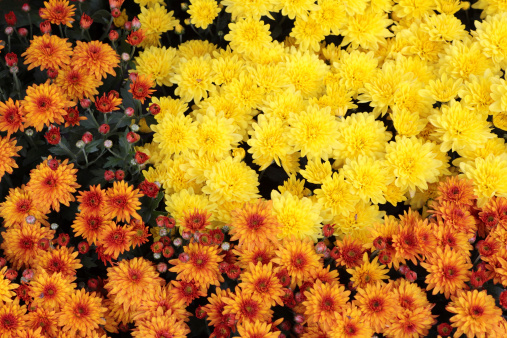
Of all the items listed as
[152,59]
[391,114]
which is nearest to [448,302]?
[391,114]

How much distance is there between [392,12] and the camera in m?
2.13

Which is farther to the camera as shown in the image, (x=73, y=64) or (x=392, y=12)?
(x=392, y=12)

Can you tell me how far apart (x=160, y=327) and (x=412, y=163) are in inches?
38.9

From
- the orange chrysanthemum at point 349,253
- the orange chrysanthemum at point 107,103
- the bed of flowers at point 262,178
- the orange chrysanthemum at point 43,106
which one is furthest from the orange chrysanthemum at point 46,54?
the orange chrysanthemum at point 349,253

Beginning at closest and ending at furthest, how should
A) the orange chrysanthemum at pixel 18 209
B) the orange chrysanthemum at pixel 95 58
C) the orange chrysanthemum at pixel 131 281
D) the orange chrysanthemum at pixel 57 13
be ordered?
the orange chrysanthemum at pixel 131 281
the orange chrysanthemum at pixel 18 209
the orange chrysanthemum at pixel 95 58
the orange chrysanthemum at pixel 57 13

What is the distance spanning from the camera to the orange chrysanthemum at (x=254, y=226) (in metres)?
1.50

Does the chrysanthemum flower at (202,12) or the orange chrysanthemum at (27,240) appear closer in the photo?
the orange chrysanthemum at (27,240)

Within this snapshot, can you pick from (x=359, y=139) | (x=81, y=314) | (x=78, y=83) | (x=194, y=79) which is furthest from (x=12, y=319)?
(x=359, y=139)

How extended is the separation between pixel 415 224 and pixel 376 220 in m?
0.18

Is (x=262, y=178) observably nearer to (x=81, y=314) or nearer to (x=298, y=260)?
(x=298, y=260)

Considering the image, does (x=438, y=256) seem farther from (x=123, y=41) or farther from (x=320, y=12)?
(x=123, y=41)

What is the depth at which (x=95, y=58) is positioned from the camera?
1.68 meters

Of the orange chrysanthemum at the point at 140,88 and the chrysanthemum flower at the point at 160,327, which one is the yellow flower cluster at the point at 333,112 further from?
the chrysanthemum flower at the point at 160,327

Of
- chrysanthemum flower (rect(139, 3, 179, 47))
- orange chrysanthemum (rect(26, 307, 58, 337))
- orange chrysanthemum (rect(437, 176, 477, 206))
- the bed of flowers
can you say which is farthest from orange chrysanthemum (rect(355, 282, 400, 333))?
chrysanthemum flower (rect(139, 3, 179, 47))
